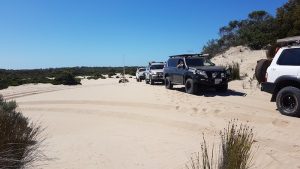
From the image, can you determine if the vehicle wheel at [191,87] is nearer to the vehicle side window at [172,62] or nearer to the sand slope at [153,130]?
the sand slope at [153,130]

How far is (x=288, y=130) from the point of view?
834 cm

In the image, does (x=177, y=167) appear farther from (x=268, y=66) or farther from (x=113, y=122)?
(x=268, y=66)

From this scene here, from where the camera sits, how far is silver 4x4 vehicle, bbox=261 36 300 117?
9.72 m

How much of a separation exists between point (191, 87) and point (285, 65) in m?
6.50

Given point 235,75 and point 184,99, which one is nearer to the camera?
point 184,99

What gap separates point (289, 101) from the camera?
10.1 meters

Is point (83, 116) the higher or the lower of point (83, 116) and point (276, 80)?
the lower

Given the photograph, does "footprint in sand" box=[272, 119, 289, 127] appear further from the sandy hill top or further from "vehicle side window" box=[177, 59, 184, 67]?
the sandy hill top

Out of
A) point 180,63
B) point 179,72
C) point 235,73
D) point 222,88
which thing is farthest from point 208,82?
point 235,73

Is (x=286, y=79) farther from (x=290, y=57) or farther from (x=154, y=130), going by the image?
(x=154, y=130)

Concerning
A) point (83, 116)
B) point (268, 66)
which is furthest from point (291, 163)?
point (83, 116)

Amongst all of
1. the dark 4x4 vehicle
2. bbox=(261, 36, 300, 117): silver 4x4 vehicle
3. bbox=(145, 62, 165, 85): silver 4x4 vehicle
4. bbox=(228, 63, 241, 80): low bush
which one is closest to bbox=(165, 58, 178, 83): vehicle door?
the dark 4x4 vehicle

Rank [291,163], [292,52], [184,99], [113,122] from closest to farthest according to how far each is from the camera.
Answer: [291,163] → [292,52] → [113,122] → [184,99]

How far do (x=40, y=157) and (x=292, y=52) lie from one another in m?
7.31
